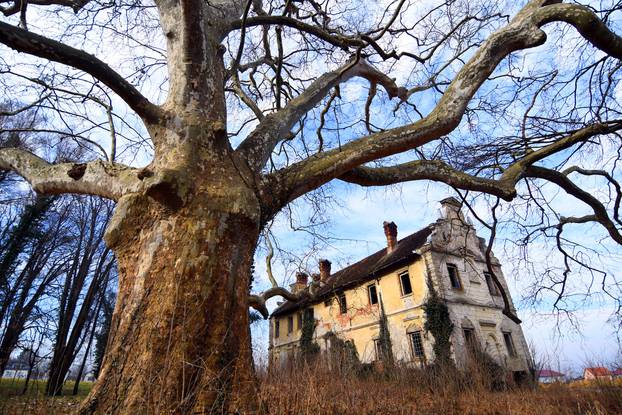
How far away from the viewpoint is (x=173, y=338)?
1.93m

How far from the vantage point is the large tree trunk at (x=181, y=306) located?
1818 millimetres

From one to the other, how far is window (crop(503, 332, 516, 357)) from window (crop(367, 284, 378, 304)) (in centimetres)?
682

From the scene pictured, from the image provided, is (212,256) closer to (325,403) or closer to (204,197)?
(204,197)

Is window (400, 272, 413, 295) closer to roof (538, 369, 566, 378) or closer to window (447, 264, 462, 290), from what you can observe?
window (447, 264, 462, 290)

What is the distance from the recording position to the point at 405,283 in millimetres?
17828

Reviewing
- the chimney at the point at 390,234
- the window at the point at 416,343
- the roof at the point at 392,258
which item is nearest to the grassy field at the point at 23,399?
the roof at the point at 392,258

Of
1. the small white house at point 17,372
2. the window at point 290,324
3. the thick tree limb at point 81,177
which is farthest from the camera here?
the window at point 290,324

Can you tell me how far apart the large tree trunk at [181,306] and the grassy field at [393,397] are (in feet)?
0.98

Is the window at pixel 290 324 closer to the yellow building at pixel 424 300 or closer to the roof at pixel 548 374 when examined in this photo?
the yellow building at pixel 424 300

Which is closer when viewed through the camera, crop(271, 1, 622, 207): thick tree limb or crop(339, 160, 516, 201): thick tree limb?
crop(271, 1, 622, 207): thick tree limb

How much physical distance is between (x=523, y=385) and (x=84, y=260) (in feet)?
59.2

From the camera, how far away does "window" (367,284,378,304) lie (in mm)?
19189

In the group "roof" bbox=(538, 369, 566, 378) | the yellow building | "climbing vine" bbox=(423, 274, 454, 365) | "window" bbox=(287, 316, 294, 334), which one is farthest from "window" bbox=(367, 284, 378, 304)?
"roof" bbox=(538, 369, 566, 378)

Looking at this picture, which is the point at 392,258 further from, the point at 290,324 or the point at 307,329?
the point at 290,324
